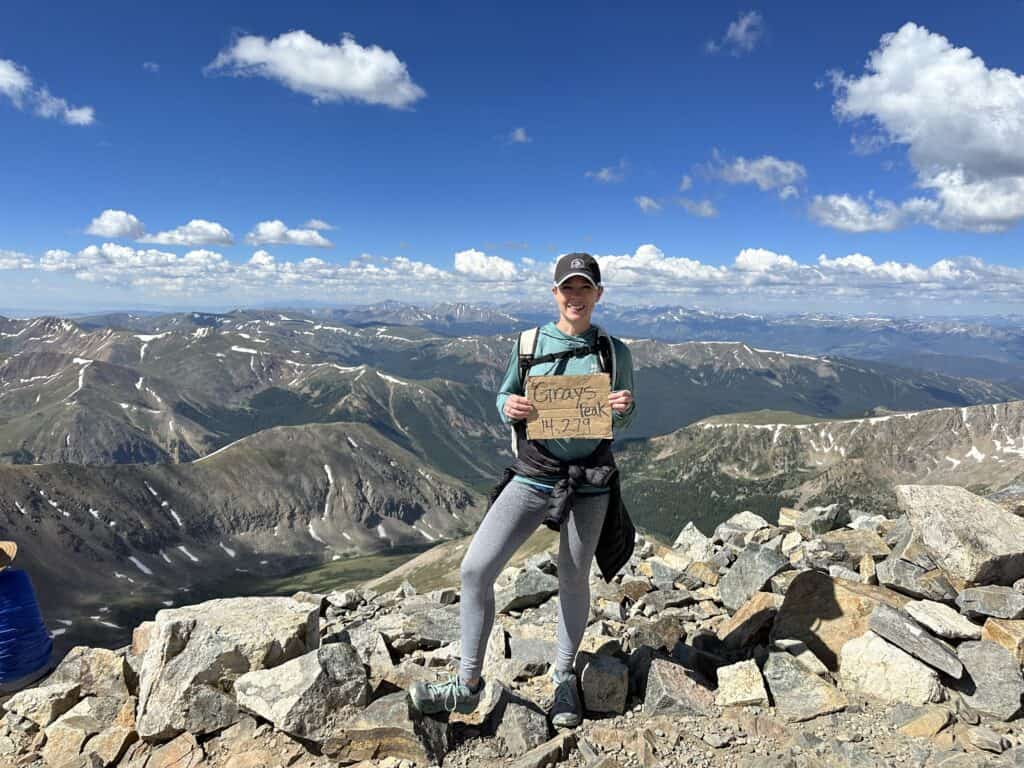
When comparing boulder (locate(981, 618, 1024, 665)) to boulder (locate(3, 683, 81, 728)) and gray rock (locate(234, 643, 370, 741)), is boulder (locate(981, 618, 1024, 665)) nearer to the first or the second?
gray rock (locate(234, 643, 370, 741))

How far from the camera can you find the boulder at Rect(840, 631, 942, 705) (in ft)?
26.9

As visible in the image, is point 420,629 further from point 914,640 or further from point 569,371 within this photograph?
point 914,640

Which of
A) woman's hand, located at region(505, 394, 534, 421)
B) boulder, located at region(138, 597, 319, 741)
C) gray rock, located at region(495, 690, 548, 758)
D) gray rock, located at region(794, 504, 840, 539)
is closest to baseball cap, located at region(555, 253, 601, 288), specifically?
woman's hand, located at region(505, 394, 534, 421)

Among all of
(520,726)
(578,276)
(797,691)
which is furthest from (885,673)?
(578,276)

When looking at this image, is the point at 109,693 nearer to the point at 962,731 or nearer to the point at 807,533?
the point at 962,731

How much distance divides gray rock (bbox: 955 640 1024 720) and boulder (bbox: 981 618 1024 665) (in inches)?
15.2

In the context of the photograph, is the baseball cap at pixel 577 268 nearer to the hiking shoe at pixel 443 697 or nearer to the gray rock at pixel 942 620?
the hiking shoe at pixel 443 697

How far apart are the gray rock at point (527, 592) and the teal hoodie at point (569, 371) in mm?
8417

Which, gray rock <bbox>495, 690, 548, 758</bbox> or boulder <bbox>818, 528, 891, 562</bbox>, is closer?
gray rock <bbox>495, 690, 548, 758</bbox>

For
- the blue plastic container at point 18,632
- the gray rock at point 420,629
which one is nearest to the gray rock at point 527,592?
the gray rock at point 420,629

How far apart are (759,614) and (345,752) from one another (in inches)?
312

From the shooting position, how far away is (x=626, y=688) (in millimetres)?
8383

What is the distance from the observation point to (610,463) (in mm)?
7328

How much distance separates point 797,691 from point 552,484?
5581mm
